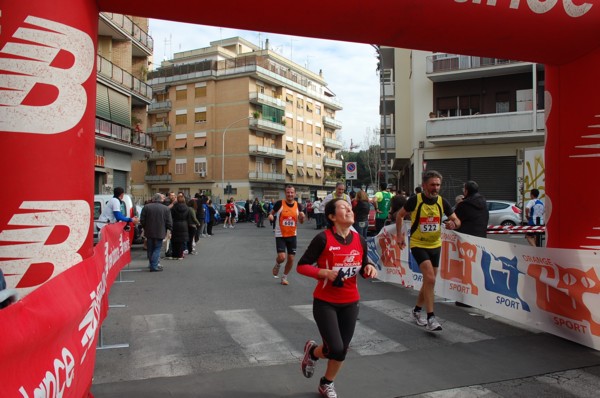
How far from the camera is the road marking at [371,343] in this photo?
524 cm

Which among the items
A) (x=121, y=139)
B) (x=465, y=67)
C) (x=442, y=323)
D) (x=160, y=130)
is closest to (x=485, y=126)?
(x=465, y=67)

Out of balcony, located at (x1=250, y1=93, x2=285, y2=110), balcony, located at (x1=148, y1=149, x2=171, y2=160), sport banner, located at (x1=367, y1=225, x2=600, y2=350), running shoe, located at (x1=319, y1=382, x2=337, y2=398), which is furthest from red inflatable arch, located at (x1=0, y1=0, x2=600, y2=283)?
balcony, located at (x1=148, y1=149, x2=171, y2=160)

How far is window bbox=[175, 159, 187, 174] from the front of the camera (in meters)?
A: 62.3

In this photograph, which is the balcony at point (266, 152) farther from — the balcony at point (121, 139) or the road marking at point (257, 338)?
the road marking at point (257, 338)

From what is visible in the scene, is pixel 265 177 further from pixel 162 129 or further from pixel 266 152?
pixel 162 129

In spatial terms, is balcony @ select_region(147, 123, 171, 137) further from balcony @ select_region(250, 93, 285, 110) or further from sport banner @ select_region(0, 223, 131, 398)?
sport banner @ select_region(0, 223, 131, 398)

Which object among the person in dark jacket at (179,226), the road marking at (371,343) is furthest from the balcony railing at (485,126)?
the road marking at (371,343)

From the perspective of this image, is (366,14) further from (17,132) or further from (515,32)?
(17,132)

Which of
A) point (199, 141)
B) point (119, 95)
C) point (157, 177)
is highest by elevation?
point (199, 141)

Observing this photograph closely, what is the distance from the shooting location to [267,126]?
62.1 metres

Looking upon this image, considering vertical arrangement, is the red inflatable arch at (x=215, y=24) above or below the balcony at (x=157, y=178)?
below

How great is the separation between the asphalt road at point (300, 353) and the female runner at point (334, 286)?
0.39 m

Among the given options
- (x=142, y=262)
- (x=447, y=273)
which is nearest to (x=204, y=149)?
(x=142, y=262)

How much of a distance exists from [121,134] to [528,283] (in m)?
27.5
